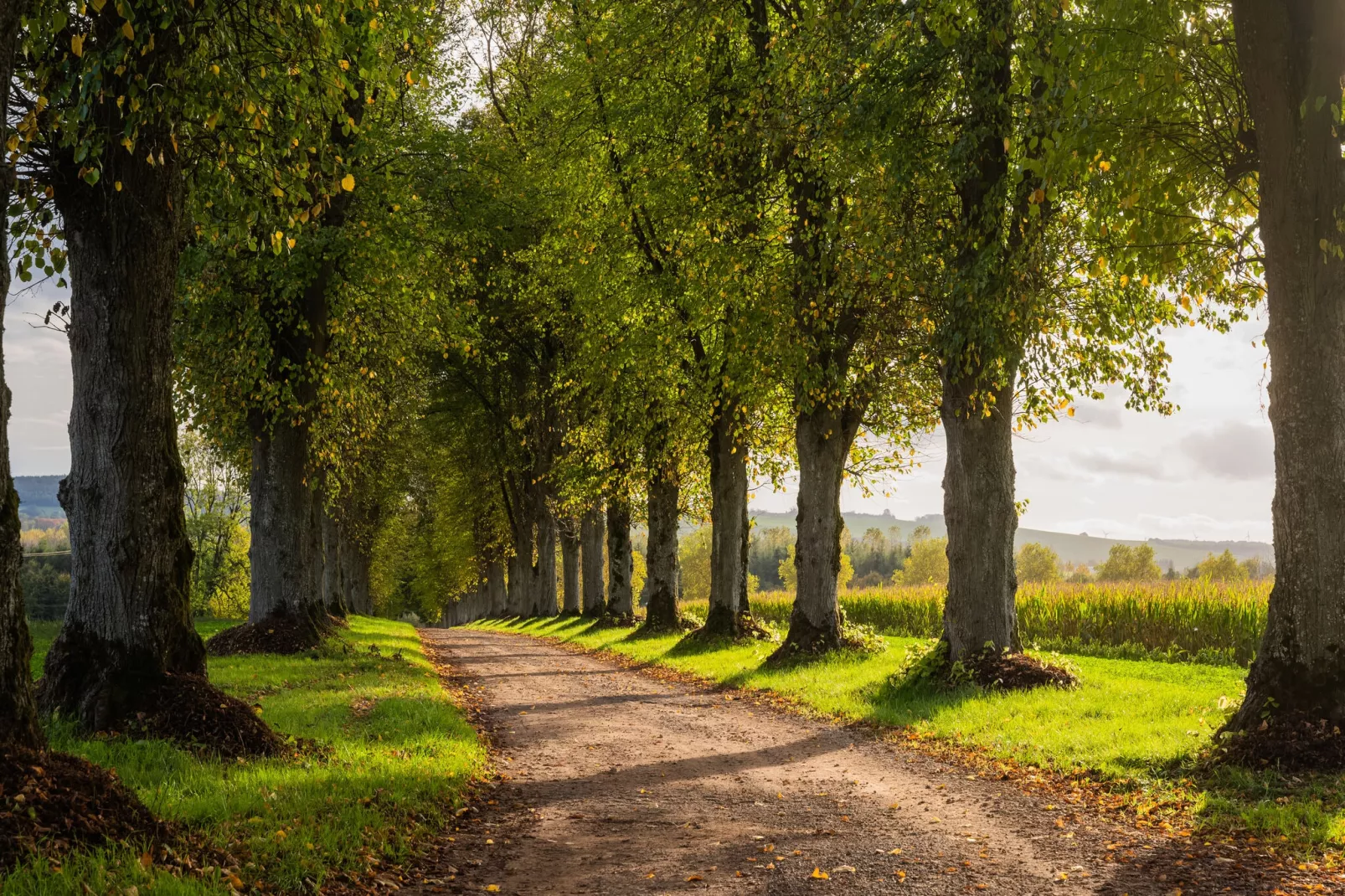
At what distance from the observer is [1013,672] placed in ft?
44.8

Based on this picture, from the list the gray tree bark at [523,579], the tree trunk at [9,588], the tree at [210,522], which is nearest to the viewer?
the tree trunk at [9,588]

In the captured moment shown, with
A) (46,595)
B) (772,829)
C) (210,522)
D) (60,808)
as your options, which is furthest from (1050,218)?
(46,595)

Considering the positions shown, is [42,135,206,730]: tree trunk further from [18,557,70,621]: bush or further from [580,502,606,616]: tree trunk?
[18,557,70,621]: bush

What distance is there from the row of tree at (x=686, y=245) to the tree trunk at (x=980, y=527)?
51 mm

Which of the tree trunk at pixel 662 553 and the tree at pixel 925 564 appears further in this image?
the tree at pixel 925 564

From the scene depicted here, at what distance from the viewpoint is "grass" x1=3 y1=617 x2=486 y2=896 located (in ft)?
17.4

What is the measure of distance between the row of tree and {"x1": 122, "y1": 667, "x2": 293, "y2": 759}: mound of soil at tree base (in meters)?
0.28

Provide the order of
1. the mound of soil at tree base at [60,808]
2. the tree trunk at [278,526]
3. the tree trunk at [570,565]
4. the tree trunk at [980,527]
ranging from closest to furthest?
the mound of soil at tree base at [60,808], the tree trunk at [980,527], the tree trunk at [278,526], the tree trunk at [570,565]

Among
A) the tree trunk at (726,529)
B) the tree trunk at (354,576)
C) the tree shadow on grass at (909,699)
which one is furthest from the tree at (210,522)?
the tree shadow on grass at (909,699)

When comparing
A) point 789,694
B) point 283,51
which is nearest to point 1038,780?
point 789,694

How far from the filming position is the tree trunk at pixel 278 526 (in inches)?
787

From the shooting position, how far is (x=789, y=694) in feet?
51.6

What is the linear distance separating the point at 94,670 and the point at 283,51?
19.8 ft

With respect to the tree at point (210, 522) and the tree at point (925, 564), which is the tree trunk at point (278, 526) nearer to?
the tree at point (210, 522)
